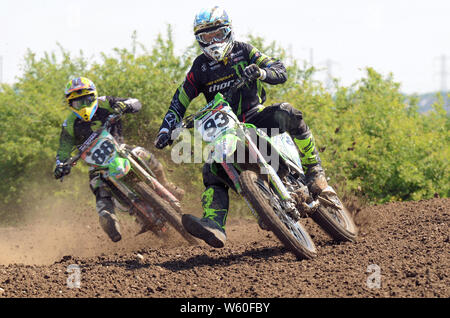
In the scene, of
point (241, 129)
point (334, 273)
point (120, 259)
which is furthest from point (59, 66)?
point (334, 273)

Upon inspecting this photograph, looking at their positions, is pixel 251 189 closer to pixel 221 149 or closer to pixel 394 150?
pixel 221 149

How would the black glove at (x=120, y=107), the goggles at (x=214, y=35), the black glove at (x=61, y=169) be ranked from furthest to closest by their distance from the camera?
the black glove at (x=120, y=107)
the black glove at (x=61, y=169)
the goggles at (x=214, y=35)

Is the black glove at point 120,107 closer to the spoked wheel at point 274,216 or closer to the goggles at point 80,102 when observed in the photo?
the goggles at point 80,102

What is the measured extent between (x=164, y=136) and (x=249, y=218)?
6.04 meters

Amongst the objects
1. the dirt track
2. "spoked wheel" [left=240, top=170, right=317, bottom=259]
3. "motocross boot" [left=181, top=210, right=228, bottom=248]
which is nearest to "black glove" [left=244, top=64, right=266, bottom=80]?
"spoked wheel" [left=240, top=170, right=317, bottom=259]

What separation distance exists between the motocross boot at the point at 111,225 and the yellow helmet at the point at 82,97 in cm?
133

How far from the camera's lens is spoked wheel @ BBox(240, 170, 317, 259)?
5.50 metres

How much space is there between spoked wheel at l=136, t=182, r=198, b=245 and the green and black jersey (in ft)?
3.31

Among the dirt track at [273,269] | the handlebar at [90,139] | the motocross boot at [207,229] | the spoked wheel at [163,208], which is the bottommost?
the dirt track at [273,269]

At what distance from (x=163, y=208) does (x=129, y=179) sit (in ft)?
2.38

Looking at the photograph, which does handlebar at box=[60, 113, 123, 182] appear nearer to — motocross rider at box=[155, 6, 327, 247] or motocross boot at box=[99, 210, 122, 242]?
motocross boot at box=[99, 210, 122, 242]

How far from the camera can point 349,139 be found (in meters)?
11.8

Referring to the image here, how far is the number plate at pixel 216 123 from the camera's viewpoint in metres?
5.83

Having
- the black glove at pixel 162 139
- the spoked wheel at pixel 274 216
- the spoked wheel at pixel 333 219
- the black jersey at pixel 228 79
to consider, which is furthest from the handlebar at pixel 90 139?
the spoked wheel at pixel 333 219
